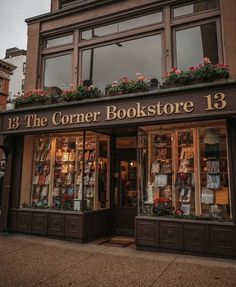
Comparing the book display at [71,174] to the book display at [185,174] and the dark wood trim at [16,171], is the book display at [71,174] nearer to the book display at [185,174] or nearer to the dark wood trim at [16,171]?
the dark wood trim at [16,171]

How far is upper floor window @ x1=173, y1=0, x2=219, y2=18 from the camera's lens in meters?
8.54

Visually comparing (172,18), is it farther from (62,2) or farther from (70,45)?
(62,2)

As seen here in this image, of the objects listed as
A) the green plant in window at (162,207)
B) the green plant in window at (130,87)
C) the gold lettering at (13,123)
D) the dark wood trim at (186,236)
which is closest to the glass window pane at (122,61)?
the green plant in window at (130,87)

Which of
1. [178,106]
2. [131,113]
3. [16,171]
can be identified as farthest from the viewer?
[16,171]

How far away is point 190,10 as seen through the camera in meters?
8.85

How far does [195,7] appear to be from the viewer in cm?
880

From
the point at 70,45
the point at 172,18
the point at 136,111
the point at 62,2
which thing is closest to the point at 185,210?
the point at 136,111

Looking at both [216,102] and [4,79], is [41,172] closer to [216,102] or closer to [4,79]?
[216,102]

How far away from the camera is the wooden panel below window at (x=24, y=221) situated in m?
9.40

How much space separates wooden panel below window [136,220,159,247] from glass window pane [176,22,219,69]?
4.53 meters

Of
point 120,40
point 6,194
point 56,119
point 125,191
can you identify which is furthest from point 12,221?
point 120,40

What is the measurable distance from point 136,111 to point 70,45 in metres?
4.24

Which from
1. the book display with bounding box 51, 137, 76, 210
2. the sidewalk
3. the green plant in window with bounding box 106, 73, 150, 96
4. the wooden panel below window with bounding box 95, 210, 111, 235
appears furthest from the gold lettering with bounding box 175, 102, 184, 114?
the wooden panel below window with bounding box 95, 210, 111, 235

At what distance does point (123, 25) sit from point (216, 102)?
4.61 m
